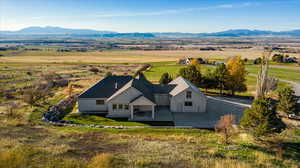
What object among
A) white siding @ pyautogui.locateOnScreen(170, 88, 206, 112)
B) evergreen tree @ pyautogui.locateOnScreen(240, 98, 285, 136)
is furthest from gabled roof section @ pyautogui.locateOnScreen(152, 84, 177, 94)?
evergreen tree @ pyautogui.locateOnScreen(240, 98, 285, 136)

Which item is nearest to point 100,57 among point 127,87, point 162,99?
point 162,99

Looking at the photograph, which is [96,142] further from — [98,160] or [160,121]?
[160,121]

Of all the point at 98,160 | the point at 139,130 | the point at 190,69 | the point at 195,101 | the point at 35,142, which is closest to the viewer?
the point at 98,160

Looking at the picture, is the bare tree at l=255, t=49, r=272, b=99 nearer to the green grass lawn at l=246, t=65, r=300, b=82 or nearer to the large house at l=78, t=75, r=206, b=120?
the large house at l=78, t=75, r=206, b=120

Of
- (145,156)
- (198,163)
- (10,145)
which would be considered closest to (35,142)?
(10,145)

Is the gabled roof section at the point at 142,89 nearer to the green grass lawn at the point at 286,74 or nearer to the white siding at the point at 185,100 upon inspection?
the white siding at the point at 185,100
